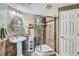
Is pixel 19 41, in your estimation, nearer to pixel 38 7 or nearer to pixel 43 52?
pixel 43 52

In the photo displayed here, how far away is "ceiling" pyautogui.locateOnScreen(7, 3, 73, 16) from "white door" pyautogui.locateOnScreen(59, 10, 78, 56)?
12cm

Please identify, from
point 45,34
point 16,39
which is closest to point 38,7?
point 45,34

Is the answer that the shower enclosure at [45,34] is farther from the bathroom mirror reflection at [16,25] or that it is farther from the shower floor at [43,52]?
the bathroom mirror reflection at [16,25]

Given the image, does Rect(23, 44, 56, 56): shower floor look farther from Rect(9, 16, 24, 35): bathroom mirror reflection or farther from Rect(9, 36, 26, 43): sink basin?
Rect(9, 16, 24, 35): bathroom mirror reflection

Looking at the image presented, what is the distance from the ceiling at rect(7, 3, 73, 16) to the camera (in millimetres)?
1646

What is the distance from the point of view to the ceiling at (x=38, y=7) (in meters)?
1.65

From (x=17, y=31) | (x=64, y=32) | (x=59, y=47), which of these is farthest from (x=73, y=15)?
(x=17, y=31)

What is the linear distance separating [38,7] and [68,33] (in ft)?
1.58

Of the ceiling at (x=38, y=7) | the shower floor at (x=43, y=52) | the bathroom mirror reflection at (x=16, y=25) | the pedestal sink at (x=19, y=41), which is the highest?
the ceiling at (x=38, y=7)

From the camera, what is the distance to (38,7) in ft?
5.44

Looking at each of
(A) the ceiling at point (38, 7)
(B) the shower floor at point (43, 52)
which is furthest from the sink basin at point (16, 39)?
(A) the ceiling at point (38, 7)

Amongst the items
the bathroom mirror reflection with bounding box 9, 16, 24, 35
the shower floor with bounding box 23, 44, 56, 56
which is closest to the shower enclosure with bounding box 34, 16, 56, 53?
the shower floor with bounding box 23, 44, 56, 56

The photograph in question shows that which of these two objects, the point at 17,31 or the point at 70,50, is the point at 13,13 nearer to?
the point at 17,31

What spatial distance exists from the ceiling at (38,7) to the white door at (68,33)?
12cm
